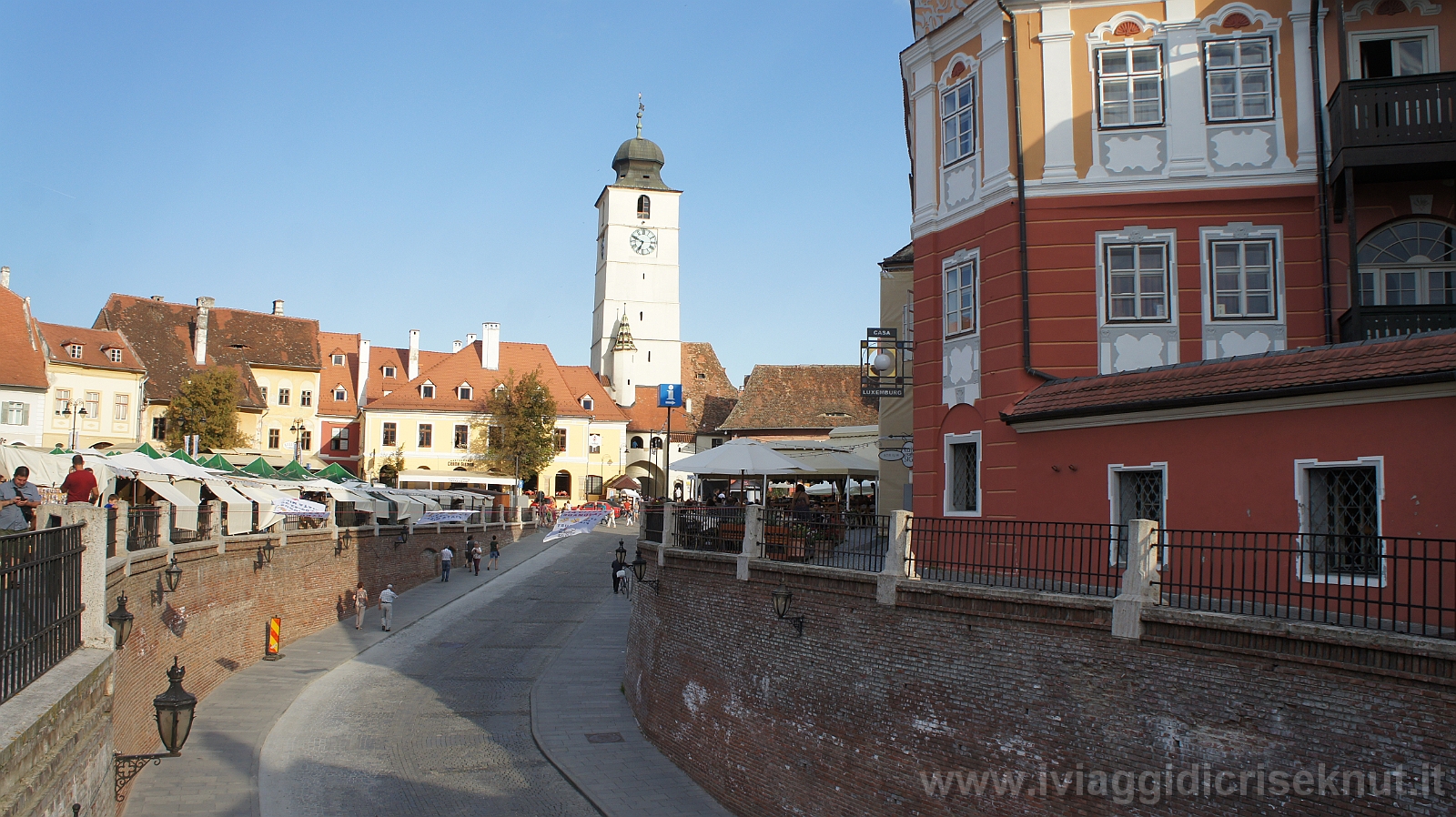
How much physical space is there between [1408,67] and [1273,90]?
73.7 inches

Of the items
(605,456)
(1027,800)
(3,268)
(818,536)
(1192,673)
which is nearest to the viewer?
(1192,673)

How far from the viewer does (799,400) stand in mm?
68312

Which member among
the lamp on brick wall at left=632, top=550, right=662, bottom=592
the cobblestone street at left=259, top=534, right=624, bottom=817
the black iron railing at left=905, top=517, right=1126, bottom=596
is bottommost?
the cobblestone street at left=259, top=534, right=624, bottom=817

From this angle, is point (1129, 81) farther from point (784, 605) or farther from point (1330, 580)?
point (784, 605)

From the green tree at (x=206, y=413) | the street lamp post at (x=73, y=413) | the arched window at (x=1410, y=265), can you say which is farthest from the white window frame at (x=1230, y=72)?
the green tree at (x=206, y=413)

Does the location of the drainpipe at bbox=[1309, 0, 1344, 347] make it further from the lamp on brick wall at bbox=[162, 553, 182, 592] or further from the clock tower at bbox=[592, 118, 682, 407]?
the clock tower at bbox=[592, 118, 682, 407]

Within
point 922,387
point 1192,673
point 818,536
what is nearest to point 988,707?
point 1192,673

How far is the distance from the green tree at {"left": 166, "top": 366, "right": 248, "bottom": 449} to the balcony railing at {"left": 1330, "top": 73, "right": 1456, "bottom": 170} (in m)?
55.3

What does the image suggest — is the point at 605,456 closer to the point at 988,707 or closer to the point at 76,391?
the point at 76,391

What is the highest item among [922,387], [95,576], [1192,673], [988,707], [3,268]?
[3,268]

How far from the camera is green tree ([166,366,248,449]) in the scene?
5725 centimetres

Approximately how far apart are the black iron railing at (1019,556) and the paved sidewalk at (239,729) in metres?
10.8

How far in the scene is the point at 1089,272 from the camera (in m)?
16.5

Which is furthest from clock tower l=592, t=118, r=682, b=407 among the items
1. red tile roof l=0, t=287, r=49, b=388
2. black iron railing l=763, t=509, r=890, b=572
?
black iron railing l=763, t=509, r=890, b=572
